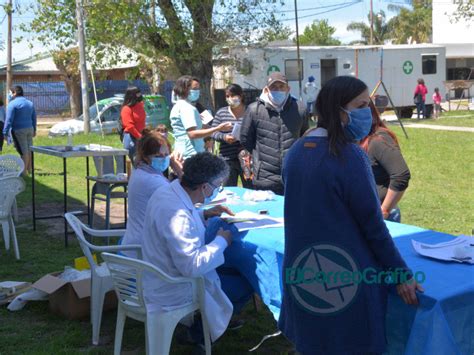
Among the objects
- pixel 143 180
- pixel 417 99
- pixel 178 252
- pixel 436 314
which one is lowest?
pixel 436 314

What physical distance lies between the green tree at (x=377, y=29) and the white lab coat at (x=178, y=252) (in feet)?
230

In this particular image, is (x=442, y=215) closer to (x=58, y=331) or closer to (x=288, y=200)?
(x=58, y=331)

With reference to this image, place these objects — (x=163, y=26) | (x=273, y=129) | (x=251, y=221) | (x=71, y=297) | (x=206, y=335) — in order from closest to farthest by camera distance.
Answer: (x=206, y=335)
(x=251, y=221)
(x=71, y=297)
(x=273, y=129)
(x=163, y=26)

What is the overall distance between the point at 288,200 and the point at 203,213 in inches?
62.5

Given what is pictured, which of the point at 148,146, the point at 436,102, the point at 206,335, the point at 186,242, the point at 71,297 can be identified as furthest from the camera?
the point at 436,102

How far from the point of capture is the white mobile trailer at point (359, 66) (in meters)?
23.6

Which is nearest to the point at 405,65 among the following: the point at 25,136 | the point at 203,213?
the point at 25,136

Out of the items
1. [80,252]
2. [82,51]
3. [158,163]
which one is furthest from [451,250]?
[82,51]

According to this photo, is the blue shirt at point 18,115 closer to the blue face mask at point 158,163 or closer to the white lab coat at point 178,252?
the blue face mask at point 158,163

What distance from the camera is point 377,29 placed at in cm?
7506

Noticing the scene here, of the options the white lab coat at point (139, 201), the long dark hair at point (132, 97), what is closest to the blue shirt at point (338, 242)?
the white lab coat at point (139, 201)

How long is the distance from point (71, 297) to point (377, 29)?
74.2m

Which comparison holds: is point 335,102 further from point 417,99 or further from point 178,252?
point 417,99

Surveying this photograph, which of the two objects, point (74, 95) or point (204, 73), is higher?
point (204, 73)
